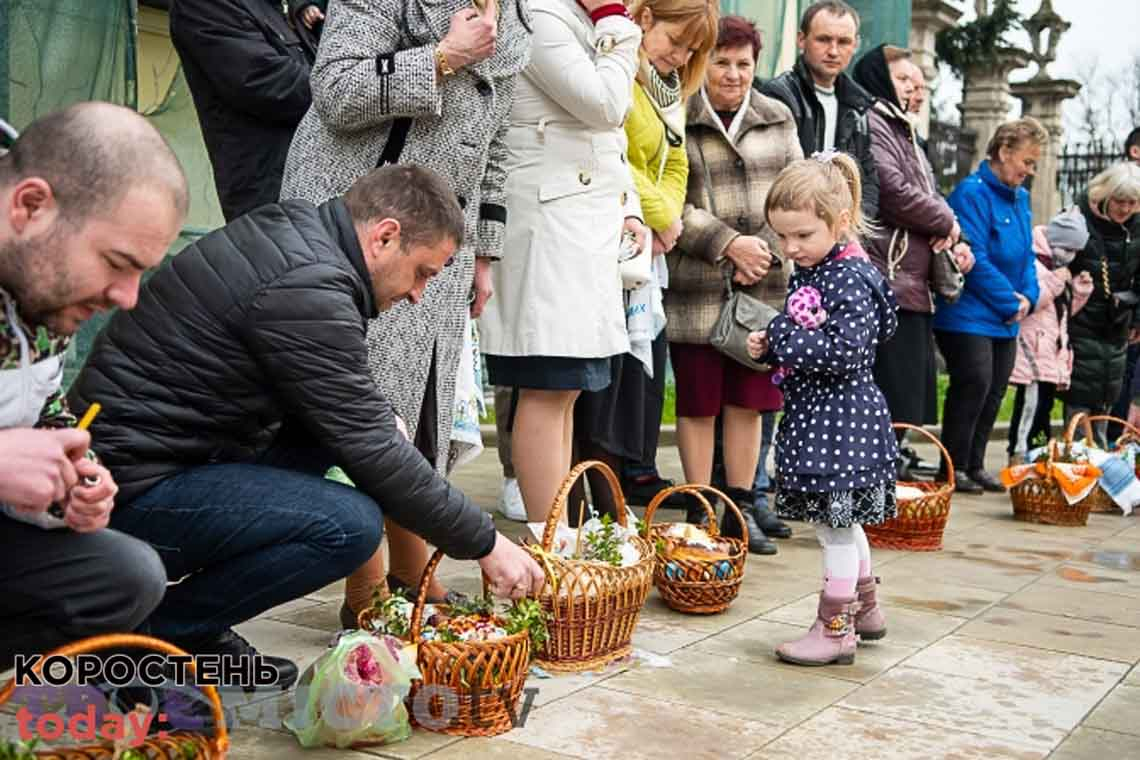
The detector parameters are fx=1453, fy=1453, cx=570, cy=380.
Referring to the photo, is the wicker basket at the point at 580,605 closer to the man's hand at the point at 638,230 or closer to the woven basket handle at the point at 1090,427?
the man's hand at the point at 638,230

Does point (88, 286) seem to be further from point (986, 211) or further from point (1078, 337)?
point (1078, 337)

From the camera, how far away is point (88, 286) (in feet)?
7.51

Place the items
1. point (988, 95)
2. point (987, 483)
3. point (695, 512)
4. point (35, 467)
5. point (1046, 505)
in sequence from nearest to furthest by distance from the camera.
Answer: point (35, 467), point (695, 512), point (1046, 505), point (987, 483), point (988, 95)

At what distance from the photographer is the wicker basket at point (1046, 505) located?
257 inches

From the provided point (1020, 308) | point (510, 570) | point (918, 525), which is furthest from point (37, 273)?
point (1020, 308)

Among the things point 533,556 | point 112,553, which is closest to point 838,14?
point 533,556

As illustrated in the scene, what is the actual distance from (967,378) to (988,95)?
15114mm

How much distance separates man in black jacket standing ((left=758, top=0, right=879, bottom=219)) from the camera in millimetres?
6121

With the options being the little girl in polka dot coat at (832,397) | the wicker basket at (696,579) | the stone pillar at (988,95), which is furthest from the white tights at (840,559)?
the stone pillar at (988,95)

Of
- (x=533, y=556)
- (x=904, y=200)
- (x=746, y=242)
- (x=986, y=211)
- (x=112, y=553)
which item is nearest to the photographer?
(x=112, y=553)

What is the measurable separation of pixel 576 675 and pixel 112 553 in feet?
4.63

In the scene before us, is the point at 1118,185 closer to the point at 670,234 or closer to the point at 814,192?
the point at 670,234

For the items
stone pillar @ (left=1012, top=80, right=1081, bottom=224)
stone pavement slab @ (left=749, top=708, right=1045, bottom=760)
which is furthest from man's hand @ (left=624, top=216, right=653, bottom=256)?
stone pillar @ (left=1012, top=80, right=1081, bottom=224)

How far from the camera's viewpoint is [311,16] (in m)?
4.26
